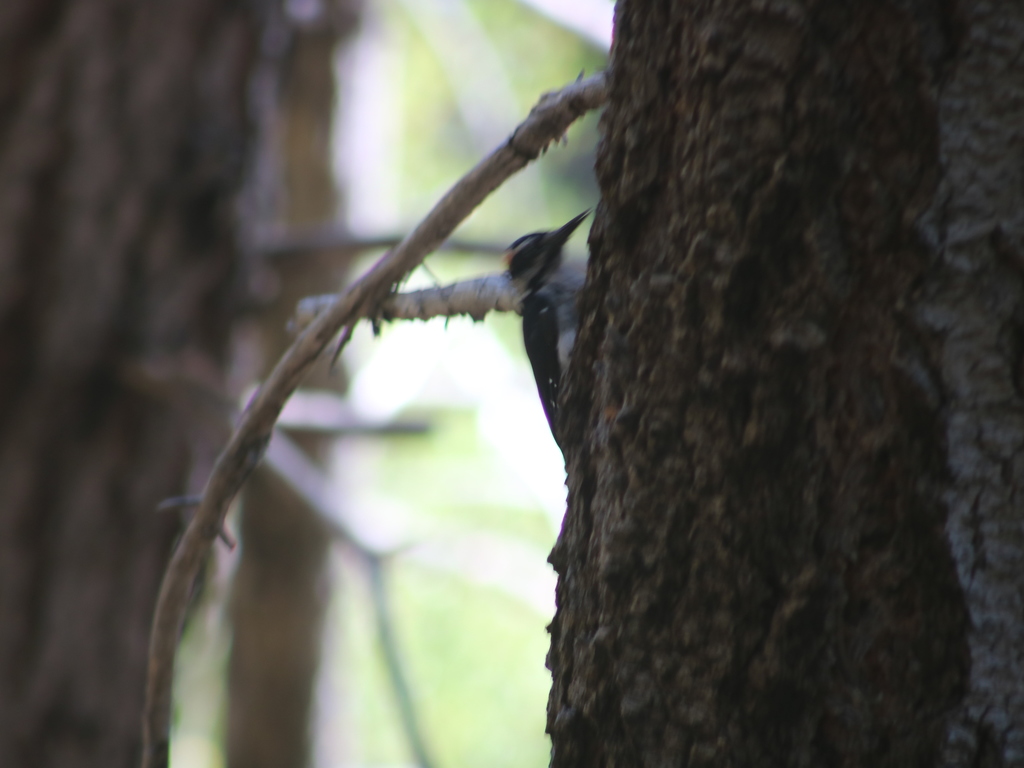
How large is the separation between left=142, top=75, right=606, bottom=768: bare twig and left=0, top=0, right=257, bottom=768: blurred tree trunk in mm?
1040

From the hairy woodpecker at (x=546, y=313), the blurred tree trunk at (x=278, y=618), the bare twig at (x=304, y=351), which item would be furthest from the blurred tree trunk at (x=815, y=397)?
the blurred tree trunk at (x=278, y=618)

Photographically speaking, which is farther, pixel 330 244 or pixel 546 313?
pixel 330 244

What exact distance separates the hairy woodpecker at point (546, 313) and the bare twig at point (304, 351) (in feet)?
2.10

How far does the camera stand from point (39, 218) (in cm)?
215

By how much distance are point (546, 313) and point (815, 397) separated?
1010 mm

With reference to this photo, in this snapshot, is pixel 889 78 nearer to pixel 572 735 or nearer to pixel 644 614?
pixel 644 614

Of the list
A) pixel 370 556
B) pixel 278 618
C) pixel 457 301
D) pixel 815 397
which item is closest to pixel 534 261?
pixel 457 301

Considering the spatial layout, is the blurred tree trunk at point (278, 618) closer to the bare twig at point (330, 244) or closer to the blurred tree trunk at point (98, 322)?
the bare twig at point (330, 244)

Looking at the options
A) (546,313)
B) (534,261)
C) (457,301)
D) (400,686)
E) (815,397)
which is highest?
(534,261)

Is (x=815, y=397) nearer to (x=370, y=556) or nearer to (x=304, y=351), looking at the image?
(x=304, y=351)

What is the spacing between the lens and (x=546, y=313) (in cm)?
163

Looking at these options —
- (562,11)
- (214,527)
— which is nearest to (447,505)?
(562,11)

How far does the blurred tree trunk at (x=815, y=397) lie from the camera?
588 mm

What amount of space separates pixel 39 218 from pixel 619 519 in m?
1.93
